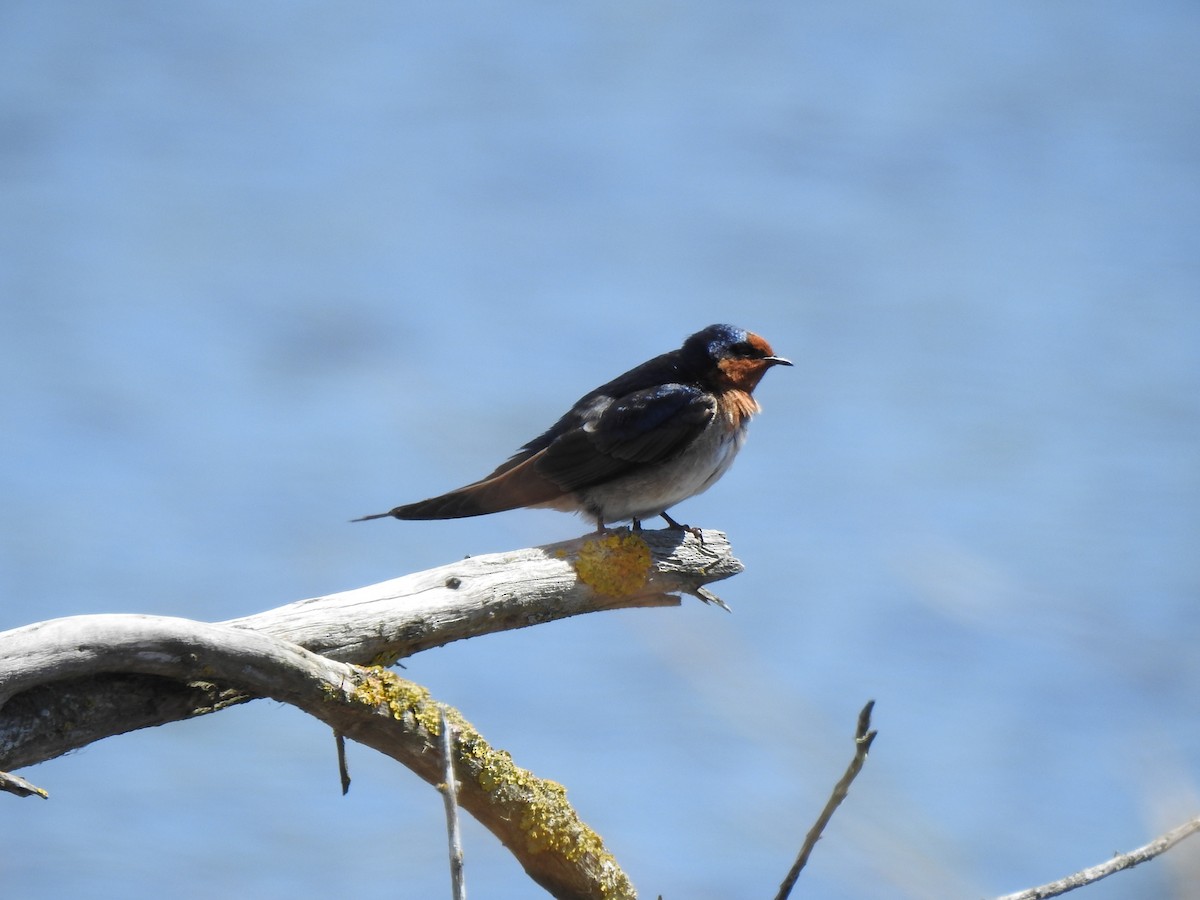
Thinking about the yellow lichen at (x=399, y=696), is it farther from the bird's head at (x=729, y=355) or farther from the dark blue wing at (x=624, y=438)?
the bird's head at (x=729, y=355)

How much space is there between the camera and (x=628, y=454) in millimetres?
4762

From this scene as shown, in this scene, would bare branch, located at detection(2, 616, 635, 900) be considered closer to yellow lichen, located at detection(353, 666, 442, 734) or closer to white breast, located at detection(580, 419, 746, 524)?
yellow lichen, located at detection(353, 666, 442, 734)

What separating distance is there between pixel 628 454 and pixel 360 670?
6.16 ft

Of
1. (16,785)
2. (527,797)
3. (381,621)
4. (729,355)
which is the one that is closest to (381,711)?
(381,621)

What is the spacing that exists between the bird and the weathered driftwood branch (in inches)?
29.8

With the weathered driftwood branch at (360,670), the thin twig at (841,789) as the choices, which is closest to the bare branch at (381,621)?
the weathered driftwood branch at (360,670)

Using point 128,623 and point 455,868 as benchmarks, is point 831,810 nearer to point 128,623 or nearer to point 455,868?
point 455,868

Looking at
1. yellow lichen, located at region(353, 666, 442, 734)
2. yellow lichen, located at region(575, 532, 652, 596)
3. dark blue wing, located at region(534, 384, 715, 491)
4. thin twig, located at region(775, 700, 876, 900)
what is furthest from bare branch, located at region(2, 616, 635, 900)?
dark blue wing, located at region(534, 384, 715, 491)

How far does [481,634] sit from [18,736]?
125 centimetres

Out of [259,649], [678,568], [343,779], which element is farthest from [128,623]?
[678,568]

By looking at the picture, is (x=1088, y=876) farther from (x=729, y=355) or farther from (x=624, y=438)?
(x=729, y=355)

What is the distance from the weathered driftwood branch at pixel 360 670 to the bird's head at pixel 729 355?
4.73 feet

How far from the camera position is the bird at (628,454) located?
15.5ft

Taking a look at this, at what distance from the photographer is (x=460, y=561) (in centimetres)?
354
